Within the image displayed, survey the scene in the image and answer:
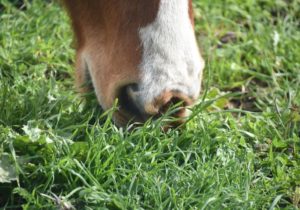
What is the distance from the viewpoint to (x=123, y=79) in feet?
8.54

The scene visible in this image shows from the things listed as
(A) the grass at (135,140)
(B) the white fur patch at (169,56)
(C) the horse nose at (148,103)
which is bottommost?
(A) the grass at (135,140)

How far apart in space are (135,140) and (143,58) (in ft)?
1.15

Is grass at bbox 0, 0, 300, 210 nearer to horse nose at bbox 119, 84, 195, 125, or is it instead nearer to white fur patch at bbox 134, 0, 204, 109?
horse nose at bbox 119, 84, 195, 125

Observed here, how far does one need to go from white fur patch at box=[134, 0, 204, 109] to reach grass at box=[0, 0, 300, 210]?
0.57 ft

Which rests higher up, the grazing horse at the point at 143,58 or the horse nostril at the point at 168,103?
the grazing horse at the point at 143,58

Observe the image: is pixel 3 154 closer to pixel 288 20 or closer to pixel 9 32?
pixel 9 32

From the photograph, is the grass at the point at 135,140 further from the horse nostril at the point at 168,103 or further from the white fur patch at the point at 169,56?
the white fur patch at the point at 169,56

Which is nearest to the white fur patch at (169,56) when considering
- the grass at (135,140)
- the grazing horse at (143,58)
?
the grazing horse at (143,58)

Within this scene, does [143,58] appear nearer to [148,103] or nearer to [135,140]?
[148,103]

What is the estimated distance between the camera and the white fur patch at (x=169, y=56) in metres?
2.57

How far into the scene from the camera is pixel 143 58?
261 centimetres

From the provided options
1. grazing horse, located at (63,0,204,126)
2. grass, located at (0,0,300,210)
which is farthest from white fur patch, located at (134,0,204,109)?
grass, located at (0,0,300,210)

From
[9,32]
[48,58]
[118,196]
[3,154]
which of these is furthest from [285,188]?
[9,32]

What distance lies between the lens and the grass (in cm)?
257
